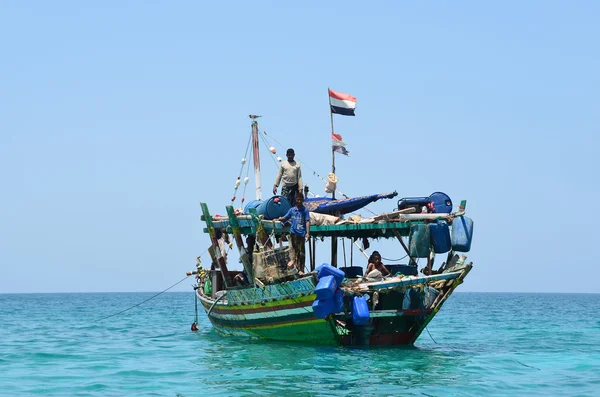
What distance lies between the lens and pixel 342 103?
22.3m

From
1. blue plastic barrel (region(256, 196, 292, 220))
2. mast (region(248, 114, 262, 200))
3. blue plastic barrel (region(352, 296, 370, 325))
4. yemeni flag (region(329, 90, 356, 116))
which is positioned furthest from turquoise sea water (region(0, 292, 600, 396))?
yemeni flag (region(329, 90, 356, 116))

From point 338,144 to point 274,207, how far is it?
11.1ft

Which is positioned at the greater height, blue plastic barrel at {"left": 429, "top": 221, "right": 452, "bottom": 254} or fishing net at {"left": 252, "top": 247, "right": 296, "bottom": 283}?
blue plastic barrel at {"left": 429, "top": 221, "right": 452, "bottom": 254}

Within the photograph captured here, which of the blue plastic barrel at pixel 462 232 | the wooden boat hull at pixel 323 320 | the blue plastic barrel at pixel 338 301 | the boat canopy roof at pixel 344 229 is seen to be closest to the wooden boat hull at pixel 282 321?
the wooden boat hull at pixel 323 320

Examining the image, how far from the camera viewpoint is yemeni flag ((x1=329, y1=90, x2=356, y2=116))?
72.7 feet

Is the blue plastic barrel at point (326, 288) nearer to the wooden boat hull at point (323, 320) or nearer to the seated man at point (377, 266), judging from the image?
the wooden boat hull at point (323, 320)

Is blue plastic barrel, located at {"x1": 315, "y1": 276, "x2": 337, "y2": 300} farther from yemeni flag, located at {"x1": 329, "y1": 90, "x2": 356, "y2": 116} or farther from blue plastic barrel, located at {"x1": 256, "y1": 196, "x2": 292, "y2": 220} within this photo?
yemeni flag, located at {"x1": 329, "y1": 90, "x2": 356, "y2": 116}

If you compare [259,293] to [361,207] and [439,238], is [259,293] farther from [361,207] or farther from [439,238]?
[439,238]

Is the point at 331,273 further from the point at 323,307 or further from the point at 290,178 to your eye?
the point at 290,178

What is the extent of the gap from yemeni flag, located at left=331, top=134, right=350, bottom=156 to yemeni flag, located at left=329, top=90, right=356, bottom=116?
650 mm

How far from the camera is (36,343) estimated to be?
26000 mm

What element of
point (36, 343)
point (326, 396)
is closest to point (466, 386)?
point (326, 396)

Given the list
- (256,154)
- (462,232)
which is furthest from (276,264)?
(256,154)

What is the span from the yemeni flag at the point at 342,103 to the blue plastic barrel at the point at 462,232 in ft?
15.7
